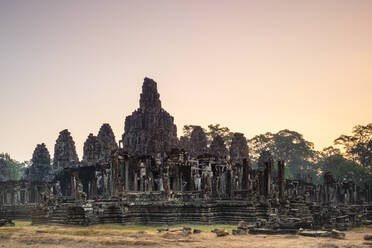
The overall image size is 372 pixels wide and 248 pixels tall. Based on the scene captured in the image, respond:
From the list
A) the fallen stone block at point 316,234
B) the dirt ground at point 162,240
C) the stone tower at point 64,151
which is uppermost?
the stone tower at point 64,151

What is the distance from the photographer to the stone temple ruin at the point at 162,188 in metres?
33.3

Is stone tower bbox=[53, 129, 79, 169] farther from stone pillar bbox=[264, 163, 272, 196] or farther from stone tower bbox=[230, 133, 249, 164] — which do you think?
stone pillar bbox=[264, 163, 272, 196]

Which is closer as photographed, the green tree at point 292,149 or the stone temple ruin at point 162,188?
the stone temple ruin at point 162,188

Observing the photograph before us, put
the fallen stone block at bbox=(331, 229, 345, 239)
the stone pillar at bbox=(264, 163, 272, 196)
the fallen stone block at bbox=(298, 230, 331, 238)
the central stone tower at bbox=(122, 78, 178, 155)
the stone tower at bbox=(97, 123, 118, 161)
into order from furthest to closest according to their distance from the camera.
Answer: the central stone tower at bbox=(122, 78, 178, 155) → the stone tower at bbox=(97, 123, 118, 161) → the stone pillar at bbox=(264, 163, 272, 196) → the fallen stone block at bbox=(298, 230, 331, 238) → the fallen stone block at bbox=(331, 229, 345, 239)

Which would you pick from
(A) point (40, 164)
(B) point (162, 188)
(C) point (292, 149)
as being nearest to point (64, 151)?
(A) point (40, 164)

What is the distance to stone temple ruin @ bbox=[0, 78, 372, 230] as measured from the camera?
109ft

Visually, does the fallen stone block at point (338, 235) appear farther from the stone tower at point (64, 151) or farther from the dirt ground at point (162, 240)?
the stone tower at point (64, 151)

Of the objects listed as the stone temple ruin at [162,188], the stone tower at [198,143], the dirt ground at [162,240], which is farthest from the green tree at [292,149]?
the dirt ground at [162,240]

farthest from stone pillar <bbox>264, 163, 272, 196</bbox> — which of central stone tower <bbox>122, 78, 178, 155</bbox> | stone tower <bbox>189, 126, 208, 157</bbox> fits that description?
stone tower <bbox>189, 126, 208, 157</bbox>

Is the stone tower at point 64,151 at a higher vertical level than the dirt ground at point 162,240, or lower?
higher

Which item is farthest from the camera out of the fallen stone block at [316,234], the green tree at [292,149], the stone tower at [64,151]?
the green tree at [292,149]

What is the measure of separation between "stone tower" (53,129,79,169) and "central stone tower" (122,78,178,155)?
8.46 meters

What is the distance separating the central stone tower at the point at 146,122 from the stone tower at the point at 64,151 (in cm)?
846

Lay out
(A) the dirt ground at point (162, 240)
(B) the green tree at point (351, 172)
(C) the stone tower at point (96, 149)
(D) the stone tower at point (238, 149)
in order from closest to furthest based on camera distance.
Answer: (A) the dirt ground at point (162, 240) → (C) the stone tower at point (96, 149) → (D) the stone tower at point (238, 149) → (B) the green tree at point (351, 172)
